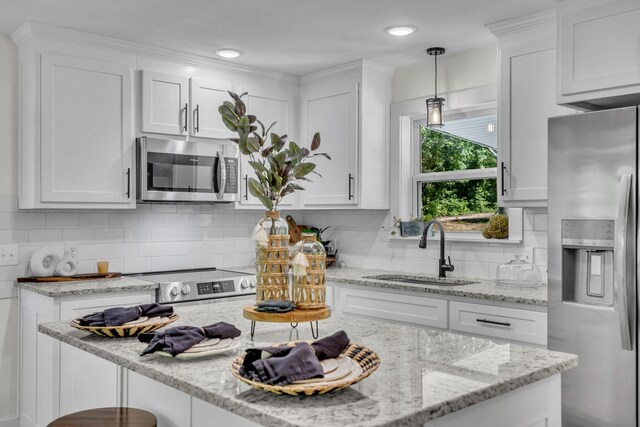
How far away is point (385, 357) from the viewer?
1703mm

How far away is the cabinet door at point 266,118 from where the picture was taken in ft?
14.4

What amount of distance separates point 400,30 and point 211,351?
2496 millimetres

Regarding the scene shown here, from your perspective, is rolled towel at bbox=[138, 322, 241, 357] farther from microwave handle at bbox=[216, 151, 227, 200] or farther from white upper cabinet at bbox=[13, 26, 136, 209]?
microwave handle at bbox=[216, 151, 227, 200]

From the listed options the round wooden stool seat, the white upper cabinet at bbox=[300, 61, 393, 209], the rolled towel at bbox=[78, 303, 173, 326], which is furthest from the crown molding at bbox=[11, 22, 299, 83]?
the round wooden stool seat

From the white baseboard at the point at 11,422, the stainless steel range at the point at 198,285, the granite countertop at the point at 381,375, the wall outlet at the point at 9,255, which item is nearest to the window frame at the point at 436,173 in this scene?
the stainless steel range at the point at 198,285

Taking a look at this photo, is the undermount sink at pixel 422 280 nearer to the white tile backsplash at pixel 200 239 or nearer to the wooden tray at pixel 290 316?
the white tile backsplash at pixel 200 239

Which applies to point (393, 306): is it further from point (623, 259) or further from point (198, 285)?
point (623, 259)

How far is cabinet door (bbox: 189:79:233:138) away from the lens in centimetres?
407

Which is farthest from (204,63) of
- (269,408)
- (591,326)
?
(269,408)

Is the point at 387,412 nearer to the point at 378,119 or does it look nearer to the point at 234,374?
the point at 234,374

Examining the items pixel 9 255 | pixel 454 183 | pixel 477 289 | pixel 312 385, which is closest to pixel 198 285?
pixel 9 255

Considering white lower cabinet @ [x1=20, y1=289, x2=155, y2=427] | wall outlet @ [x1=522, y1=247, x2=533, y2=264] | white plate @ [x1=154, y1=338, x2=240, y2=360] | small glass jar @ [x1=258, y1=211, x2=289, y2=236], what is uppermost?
small glass jar @ [x1=258, y1=211, x2=289, y2=236]

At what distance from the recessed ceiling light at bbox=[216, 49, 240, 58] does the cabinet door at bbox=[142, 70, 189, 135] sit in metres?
0.30

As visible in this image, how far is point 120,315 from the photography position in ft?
6.47
